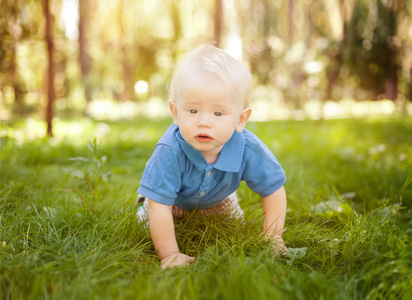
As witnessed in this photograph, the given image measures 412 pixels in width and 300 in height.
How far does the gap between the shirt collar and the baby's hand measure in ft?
1.28

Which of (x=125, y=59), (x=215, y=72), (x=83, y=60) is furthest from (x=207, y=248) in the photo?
(x=125, y=59)

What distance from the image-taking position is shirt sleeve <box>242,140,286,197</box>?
1.66 m

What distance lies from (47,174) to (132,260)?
152cm

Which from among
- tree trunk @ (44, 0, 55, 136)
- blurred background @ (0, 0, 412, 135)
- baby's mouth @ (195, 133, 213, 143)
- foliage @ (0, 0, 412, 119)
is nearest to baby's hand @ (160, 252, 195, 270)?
baby's mouth @ (195, 133, 213, 143)

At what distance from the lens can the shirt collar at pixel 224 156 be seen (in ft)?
5.16

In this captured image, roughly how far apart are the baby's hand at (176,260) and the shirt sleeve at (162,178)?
0.22 meters

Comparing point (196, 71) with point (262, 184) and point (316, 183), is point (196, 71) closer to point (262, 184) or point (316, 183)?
point (262, 184)

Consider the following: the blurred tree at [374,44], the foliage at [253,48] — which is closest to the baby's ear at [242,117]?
the foliage at [253,48]

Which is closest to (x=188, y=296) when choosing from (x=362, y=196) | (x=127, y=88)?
(x=362, y=196)

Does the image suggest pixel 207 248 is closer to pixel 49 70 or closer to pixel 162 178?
pixel 162 178

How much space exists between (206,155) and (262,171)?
0.90 feet

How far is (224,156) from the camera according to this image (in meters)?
1.60

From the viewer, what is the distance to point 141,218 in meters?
1.85

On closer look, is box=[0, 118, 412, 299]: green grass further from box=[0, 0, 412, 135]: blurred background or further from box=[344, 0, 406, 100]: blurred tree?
box=[344, 0, 406, 100]: blurred tree
